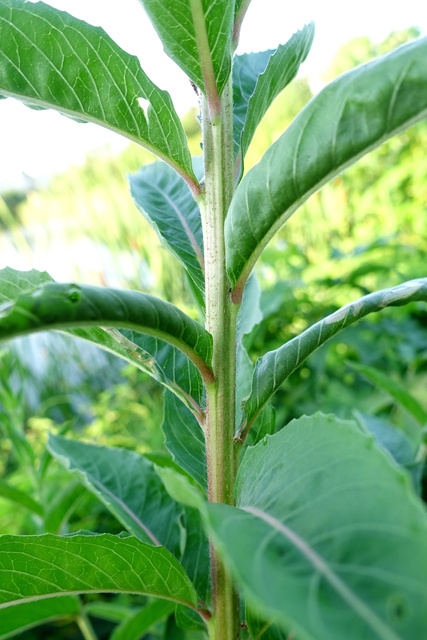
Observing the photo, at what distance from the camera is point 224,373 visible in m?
0.57

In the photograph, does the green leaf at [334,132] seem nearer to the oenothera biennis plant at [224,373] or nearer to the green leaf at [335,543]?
the oenothera biennis plant at [224,373]

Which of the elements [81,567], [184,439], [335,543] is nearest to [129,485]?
[184,439]

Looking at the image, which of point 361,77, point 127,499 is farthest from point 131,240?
point 361,77

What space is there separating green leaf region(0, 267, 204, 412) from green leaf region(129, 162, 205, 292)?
0.32ft

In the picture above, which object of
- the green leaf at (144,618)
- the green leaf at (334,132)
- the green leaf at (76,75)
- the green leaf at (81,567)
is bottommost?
the green leaf at (144,618)

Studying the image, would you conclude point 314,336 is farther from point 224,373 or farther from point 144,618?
point 144,618

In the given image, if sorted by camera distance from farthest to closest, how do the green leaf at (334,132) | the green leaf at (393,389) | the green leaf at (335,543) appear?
the green leaf at (393,389)
the green leaf at (334,132)
the green leaf at (335,543)

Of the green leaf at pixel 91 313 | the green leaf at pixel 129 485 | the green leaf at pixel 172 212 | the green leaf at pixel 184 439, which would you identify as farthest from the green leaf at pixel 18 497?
the green leaf at pixel 91 313

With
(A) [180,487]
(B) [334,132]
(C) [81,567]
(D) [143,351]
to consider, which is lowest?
(C) [81,567]

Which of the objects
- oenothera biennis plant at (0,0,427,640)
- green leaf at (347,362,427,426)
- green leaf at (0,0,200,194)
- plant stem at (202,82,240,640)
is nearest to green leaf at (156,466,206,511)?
oenothera biennis plant at (0,0,427,640)

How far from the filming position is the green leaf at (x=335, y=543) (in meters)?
0.28

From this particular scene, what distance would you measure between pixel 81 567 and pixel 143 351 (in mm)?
213

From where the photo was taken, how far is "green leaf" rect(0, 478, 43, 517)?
1093 millimetres

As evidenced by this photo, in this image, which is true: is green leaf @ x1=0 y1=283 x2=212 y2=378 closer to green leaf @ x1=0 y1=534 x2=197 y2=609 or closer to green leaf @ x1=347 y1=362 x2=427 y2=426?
green leaf @ x1=0 y1=534 x2=197 y2=609
